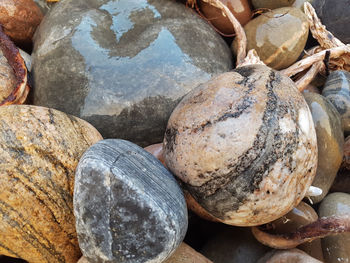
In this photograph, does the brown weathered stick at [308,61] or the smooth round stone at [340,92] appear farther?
the brown weathered stick at [308,61]

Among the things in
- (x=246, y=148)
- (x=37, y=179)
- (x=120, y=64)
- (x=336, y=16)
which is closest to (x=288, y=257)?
(x=246, y=148)

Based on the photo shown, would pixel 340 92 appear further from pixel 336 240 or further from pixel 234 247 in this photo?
pixel 234 247

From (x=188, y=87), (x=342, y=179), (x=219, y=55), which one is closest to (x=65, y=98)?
(x=188, y=87)

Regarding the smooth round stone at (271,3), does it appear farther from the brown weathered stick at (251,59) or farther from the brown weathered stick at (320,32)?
the brown weathered stick at (251,59)

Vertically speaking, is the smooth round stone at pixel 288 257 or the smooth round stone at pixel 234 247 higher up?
the smooth round stone at pixel 288 257

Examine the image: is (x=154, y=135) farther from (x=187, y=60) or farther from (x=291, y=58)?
(x=291, y=58)

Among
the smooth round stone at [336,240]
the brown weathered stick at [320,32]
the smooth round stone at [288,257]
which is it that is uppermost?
the brown weathered stick at [320,32]

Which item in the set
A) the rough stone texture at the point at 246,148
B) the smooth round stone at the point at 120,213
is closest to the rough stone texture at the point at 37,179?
the smooth round stone at the point at 120,213

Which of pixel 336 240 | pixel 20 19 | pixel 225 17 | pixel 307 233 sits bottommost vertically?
pixel 336 240
